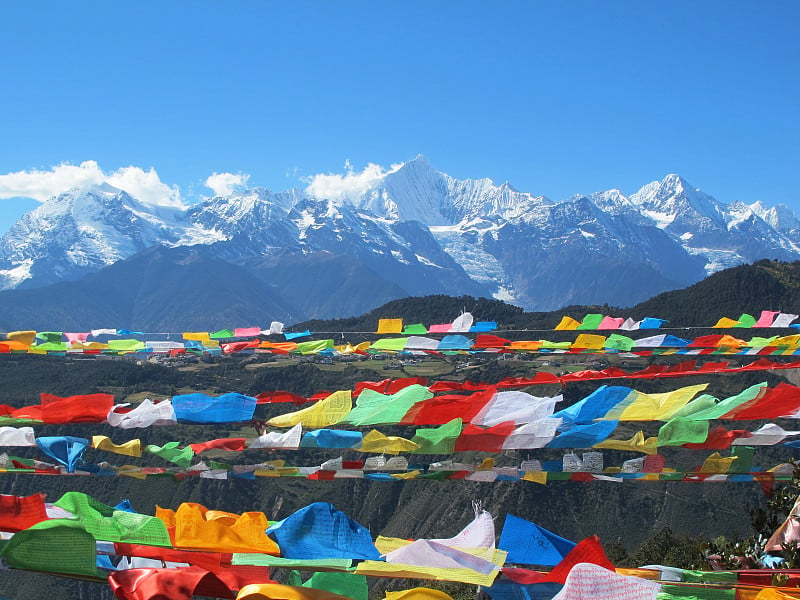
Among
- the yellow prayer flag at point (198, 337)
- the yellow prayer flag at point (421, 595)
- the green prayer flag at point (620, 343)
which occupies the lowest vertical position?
the yellow prayer flag at point (421, 595)

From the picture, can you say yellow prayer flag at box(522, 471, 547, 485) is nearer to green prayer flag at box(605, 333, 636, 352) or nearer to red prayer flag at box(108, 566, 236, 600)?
red prayer flag at box(108, 566, 236, 600)

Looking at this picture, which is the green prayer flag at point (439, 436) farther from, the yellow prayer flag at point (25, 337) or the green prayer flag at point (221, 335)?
the green prayer flag at point (221, 335)

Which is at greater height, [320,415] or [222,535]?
[320,415]

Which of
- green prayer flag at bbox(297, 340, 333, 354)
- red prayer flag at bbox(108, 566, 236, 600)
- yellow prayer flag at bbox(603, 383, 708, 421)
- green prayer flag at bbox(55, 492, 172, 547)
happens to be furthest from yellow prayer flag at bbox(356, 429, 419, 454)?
green prayer flag at bbox(297, 340, 333, 354)

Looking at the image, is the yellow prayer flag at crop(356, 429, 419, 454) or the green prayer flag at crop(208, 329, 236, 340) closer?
the yellow prayer flag at crop(356, 429, 419, 454)

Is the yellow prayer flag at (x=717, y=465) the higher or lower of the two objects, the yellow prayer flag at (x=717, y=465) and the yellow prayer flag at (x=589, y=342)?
the lower

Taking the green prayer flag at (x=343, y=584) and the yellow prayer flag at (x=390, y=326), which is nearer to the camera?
the green prayer flag at (x=343, y=584)

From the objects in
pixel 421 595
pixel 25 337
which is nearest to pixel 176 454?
pixel 421 595

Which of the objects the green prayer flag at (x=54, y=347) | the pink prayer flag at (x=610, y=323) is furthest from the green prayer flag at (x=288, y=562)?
the pink prayer flag at (x=610, y=323)

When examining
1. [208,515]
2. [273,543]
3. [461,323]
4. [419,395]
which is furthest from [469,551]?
[461,323]

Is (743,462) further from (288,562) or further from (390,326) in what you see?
(390,326)

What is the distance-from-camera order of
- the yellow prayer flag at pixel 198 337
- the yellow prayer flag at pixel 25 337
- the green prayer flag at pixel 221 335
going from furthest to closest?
1. the green prayer flag at pixel 221 335
2. the yellow prayer flag at pixel 198 337
3. the yellow prayer flag at pixel 25 337

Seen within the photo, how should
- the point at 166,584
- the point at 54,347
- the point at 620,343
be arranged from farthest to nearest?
the point at 620,343
the point at 54,347
the point at 166,584

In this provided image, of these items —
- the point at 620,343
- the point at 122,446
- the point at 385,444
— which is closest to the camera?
the point at 385,444
